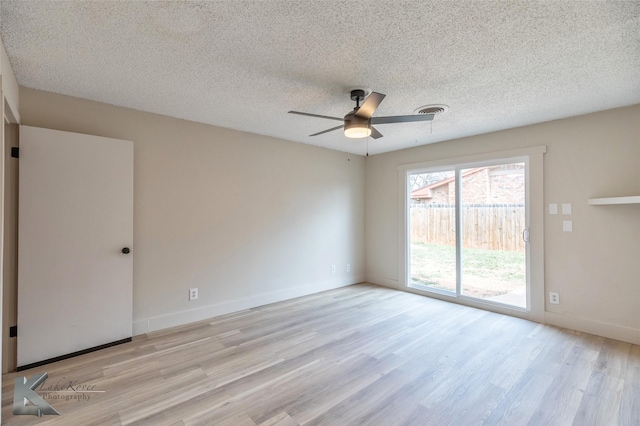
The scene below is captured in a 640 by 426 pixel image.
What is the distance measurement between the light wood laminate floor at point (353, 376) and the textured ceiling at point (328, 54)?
2467mm

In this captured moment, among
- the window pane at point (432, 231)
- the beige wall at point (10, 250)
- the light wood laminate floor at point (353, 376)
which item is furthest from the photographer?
the window pane at point (432, 231)

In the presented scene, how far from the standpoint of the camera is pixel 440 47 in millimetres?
2025

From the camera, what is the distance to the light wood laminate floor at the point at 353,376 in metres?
1.93

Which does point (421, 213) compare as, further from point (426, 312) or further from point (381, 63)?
point (381, 63)

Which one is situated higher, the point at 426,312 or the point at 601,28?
the point at 601,28

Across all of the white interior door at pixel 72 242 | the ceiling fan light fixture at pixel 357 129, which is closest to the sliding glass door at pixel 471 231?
the ceiling fan light fixture at pixel 357 129

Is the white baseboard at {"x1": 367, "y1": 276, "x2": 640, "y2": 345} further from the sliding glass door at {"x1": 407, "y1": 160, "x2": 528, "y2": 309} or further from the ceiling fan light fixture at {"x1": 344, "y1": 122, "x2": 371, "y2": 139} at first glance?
the ceiling fan light fixture at {"x1": 344, "y1": 122, "x2": 371, "y2": 139}

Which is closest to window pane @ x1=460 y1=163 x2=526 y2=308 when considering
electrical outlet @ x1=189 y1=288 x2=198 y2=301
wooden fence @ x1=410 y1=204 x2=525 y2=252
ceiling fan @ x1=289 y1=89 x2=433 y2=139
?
wooden fence @ x1=410 y1=204 x2=525 y2=252

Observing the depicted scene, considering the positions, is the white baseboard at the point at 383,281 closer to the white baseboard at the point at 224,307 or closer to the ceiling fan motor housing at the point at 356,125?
the white baseboard at the point at 224,307

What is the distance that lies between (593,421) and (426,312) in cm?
205

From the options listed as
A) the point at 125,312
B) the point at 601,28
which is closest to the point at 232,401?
the point at 125,312

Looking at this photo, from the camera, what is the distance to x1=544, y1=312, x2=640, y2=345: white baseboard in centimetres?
303

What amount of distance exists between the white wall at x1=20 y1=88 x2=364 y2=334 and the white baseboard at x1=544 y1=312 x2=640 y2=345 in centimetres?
300

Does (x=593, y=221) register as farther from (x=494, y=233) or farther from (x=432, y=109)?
(x=432, y=109)
